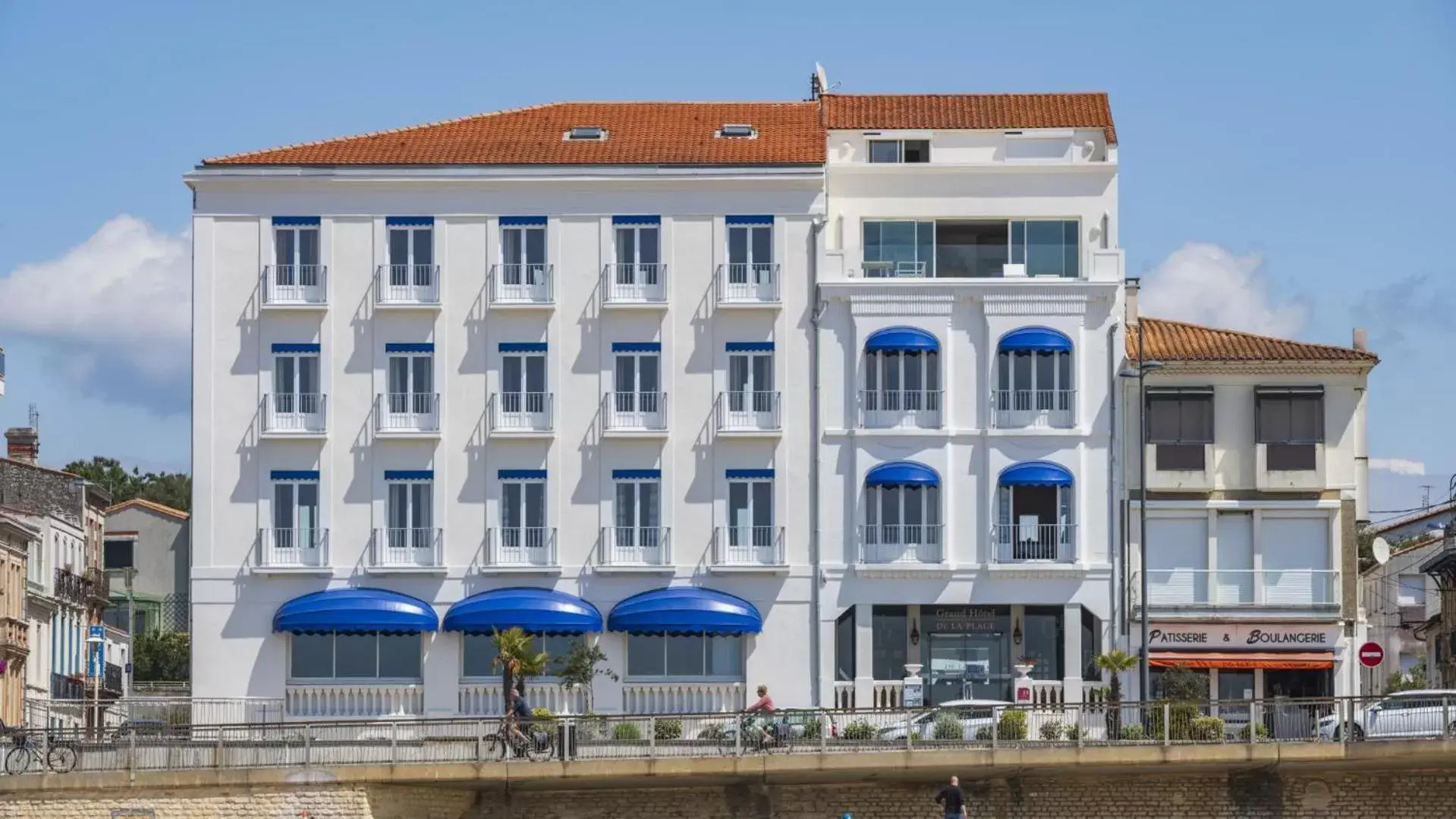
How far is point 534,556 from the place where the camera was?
75.4 m

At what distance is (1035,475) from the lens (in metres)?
75.1

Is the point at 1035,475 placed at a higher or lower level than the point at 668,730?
higher

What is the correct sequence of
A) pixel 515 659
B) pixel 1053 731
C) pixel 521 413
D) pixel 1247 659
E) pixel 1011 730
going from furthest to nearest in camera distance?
1. pixel 1247 659
2. pixel 521 413
3. pixel 515 659
4. pixel 1053 731
5. pixel 1011 730

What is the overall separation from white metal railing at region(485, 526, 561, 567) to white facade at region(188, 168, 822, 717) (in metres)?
0.06

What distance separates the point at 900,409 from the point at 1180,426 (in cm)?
810

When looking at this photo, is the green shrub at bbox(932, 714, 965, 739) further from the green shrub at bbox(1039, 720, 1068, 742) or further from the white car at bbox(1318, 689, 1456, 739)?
the white car at bbox(1318, 689, 1456, 739)

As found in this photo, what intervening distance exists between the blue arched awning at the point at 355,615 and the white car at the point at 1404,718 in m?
25.0

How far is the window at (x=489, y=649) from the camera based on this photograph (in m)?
74.3

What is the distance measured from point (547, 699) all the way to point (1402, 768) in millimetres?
23450

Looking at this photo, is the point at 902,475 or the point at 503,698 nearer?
the point at 503,698

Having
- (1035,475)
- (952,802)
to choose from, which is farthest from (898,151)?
(952,802)

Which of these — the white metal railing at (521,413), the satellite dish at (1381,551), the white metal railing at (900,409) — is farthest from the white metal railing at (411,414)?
the satellite dish at (1381,551)

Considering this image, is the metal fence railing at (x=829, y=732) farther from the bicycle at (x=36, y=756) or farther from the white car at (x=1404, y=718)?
the bicycle at (x=36, y=756)

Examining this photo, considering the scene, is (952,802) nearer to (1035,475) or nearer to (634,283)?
(1035,475)
